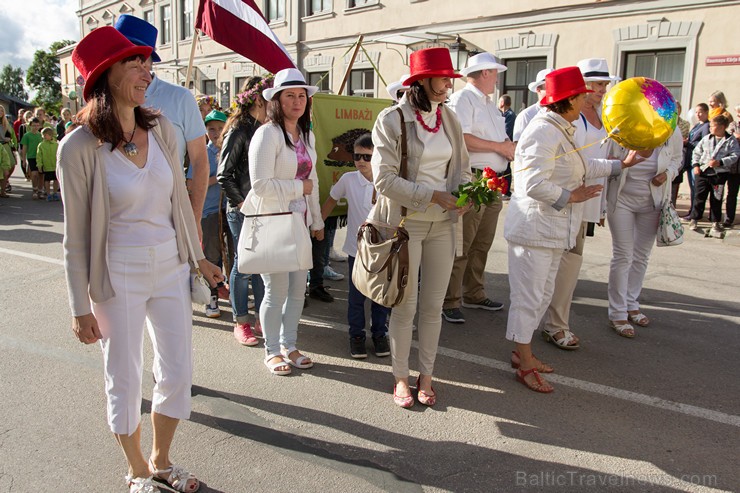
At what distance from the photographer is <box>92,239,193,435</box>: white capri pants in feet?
8.57

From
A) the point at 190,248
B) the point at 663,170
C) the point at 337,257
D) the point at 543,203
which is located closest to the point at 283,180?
the point at 190,248

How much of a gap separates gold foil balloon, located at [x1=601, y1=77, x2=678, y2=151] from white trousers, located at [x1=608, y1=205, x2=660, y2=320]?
1.34m

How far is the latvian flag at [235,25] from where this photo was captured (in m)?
6.29

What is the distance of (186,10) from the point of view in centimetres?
2964

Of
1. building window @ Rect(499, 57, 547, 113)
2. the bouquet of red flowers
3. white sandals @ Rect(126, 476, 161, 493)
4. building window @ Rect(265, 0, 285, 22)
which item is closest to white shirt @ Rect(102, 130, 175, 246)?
white sandals @ Rect(126, 476, 161, 493)

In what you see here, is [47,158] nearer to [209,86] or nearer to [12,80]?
[209,86]

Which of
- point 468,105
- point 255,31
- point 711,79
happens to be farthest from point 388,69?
point 468,105

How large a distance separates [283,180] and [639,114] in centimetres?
242

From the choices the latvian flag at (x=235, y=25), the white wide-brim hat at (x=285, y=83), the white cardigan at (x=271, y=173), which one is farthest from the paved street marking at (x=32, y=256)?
the white wide-brim hat at (x=285, y=83)

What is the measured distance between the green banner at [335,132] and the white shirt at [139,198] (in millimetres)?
3619

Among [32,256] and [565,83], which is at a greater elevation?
[565,83]

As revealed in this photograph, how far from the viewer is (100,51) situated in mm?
2494

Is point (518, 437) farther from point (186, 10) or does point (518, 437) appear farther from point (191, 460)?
point (186, 10)

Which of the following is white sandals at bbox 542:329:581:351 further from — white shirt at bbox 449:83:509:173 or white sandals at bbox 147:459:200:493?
white sandals at bbox 147:459:200:493
